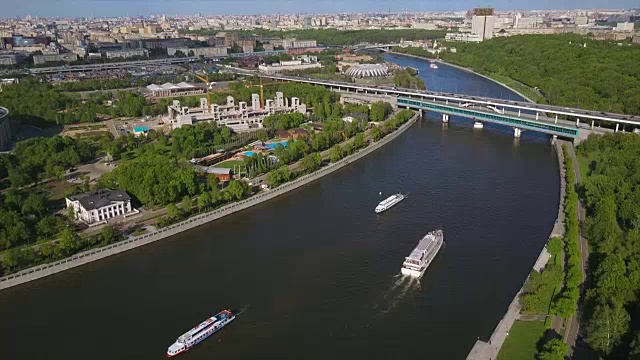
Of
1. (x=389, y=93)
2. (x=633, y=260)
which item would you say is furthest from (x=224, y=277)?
(x=389, y=93)

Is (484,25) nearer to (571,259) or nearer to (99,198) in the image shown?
(571,259)

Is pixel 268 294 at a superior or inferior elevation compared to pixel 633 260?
inferior

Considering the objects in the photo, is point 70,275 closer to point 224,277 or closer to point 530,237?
point 224,277

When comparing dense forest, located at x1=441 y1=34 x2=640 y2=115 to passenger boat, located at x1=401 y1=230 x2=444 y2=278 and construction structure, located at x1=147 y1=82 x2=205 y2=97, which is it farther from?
construction structure, located at x1=147 y1=82 x2=205 y2=97

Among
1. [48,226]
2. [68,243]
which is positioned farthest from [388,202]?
[48,226]

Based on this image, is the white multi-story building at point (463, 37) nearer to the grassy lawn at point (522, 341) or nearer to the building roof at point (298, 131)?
the building roof at point (298, 131)

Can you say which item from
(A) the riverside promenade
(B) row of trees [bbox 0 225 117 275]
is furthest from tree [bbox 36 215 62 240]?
(A) the riverside promenade
